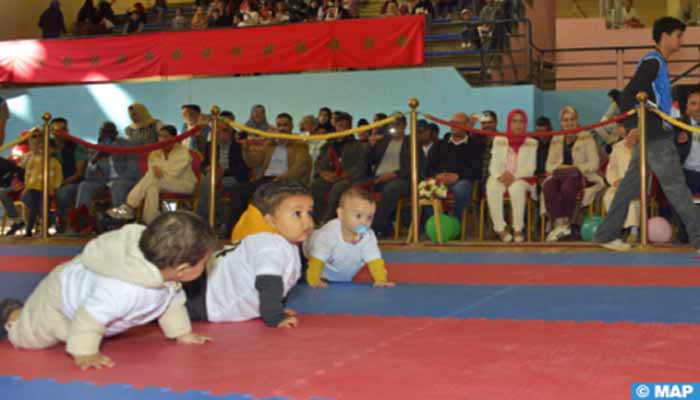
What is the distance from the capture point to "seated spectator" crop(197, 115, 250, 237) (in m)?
9.62

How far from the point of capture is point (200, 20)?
1619 centimetres

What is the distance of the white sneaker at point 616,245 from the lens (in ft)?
23.1

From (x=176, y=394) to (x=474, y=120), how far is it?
29.2 ft

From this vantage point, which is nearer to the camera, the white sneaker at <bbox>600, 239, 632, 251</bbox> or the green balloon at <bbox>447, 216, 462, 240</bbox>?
the white sneaker at <bbox>600, 239, 632, 251</bbox>

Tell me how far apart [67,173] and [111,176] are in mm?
1137

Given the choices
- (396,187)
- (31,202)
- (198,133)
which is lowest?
(31,202)

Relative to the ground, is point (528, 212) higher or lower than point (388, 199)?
lower

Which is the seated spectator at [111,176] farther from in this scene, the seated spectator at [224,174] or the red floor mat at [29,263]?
the red floor mat at [29,263]

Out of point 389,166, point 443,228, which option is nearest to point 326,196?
point 389,166

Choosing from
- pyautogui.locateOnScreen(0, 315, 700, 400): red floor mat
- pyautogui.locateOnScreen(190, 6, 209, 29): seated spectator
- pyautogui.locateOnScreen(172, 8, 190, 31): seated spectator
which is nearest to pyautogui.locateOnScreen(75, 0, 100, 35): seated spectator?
pyautogui.locateOnScreen(172, 8, 190, 31): seated spectator

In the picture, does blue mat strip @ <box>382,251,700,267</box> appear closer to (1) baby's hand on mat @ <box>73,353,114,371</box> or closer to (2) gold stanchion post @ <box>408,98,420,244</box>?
(2) gold stanchion post @ <box>408,98,420,244</box>

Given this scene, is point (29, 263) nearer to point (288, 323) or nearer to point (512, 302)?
point (288, 323)

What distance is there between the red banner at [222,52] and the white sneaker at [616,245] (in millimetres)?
5304

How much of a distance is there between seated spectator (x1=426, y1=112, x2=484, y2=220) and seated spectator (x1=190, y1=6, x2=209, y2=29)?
26.3ft
